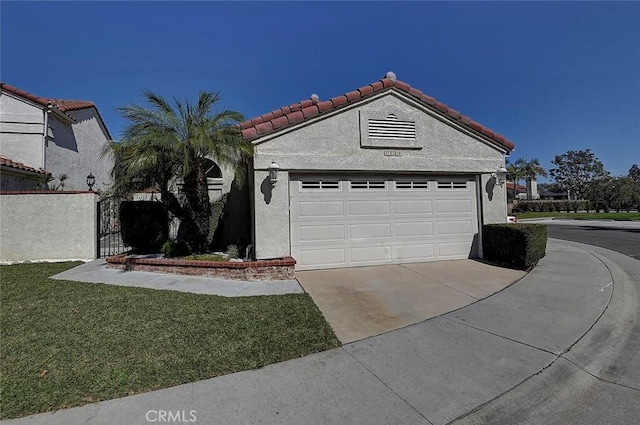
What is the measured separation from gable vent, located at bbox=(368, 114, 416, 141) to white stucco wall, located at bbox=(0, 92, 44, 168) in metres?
16.1

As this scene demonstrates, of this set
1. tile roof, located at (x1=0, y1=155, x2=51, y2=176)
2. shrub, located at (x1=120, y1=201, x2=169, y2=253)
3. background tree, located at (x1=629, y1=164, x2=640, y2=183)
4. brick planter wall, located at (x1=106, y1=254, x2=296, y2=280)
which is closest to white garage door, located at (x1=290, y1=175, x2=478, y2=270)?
brick planter wall, located at (x1=106, y1=254, x2=296, y2=280)

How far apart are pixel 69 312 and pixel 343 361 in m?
4.82

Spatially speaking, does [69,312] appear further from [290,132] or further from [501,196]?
[501,196]

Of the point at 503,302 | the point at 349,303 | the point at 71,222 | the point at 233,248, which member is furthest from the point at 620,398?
the point at 71,222

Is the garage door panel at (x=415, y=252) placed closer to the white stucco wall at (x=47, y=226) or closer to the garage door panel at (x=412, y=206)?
the garage door panel at (x=412, y=206)

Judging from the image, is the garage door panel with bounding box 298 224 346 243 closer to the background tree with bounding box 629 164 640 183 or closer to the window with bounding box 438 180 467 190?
the window with bounding box 438 180 467 190

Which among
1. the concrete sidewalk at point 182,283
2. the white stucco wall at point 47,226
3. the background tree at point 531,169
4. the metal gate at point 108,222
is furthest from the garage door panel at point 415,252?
the background tree at point 531,169

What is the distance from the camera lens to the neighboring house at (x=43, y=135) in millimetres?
14125

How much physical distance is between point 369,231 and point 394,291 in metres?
2.59

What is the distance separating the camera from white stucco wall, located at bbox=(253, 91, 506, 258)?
7656 mm

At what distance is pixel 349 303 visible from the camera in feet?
17.6

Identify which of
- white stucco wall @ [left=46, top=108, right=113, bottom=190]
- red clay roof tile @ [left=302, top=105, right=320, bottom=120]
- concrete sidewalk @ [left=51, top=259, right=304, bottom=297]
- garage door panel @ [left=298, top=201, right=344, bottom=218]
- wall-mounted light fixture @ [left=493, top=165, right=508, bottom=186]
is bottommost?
concrete sidewalk @ [left=51, top=259, right=304, bottom=297]

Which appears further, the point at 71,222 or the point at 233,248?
the point at 71,222

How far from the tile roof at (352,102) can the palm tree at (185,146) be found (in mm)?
489
